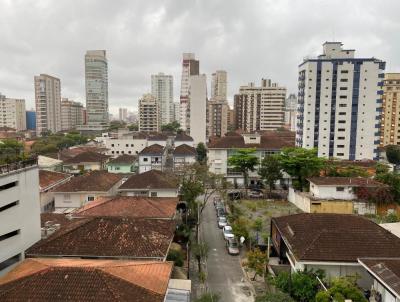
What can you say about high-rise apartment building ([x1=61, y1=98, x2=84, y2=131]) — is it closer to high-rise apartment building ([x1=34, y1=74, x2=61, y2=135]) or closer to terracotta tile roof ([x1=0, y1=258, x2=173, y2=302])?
high-rise apartment building ([x1=34, y1=74, x2=61, y2=135])

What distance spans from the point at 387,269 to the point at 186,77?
339 feet

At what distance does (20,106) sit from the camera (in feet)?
442

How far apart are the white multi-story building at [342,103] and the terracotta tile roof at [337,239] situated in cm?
4238

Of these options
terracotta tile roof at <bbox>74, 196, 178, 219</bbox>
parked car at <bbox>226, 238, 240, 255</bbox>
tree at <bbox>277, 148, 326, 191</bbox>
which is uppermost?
tree at <bbox>277, 148, 326, 191</bbox>

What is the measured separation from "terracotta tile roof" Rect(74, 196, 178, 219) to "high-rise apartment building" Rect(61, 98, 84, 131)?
388ft

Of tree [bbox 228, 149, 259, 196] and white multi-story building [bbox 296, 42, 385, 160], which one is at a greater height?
white multi-story building [bbox 296, 42, 385, 160]

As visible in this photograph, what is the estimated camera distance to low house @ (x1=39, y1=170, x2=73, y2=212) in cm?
3198

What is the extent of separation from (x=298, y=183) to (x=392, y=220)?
11622 mm

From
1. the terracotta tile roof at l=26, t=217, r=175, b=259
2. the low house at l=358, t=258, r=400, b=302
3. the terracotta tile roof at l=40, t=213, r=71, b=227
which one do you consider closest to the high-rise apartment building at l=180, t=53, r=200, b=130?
the terracotta tile roof at l=40, t=213, r=71, b=227

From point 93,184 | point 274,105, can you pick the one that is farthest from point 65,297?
point 274,105

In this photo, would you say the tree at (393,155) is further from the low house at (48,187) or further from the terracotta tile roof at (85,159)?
the low house at (48,187)

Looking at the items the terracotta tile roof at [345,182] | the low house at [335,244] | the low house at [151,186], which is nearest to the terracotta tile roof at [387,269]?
the low house at [335,244]

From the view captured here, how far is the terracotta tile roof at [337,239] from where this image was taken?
1734cm

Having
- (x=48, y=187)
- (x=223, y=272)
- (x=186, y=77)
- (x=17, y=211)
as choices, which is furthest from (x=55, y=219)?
(x=186, y=77)
